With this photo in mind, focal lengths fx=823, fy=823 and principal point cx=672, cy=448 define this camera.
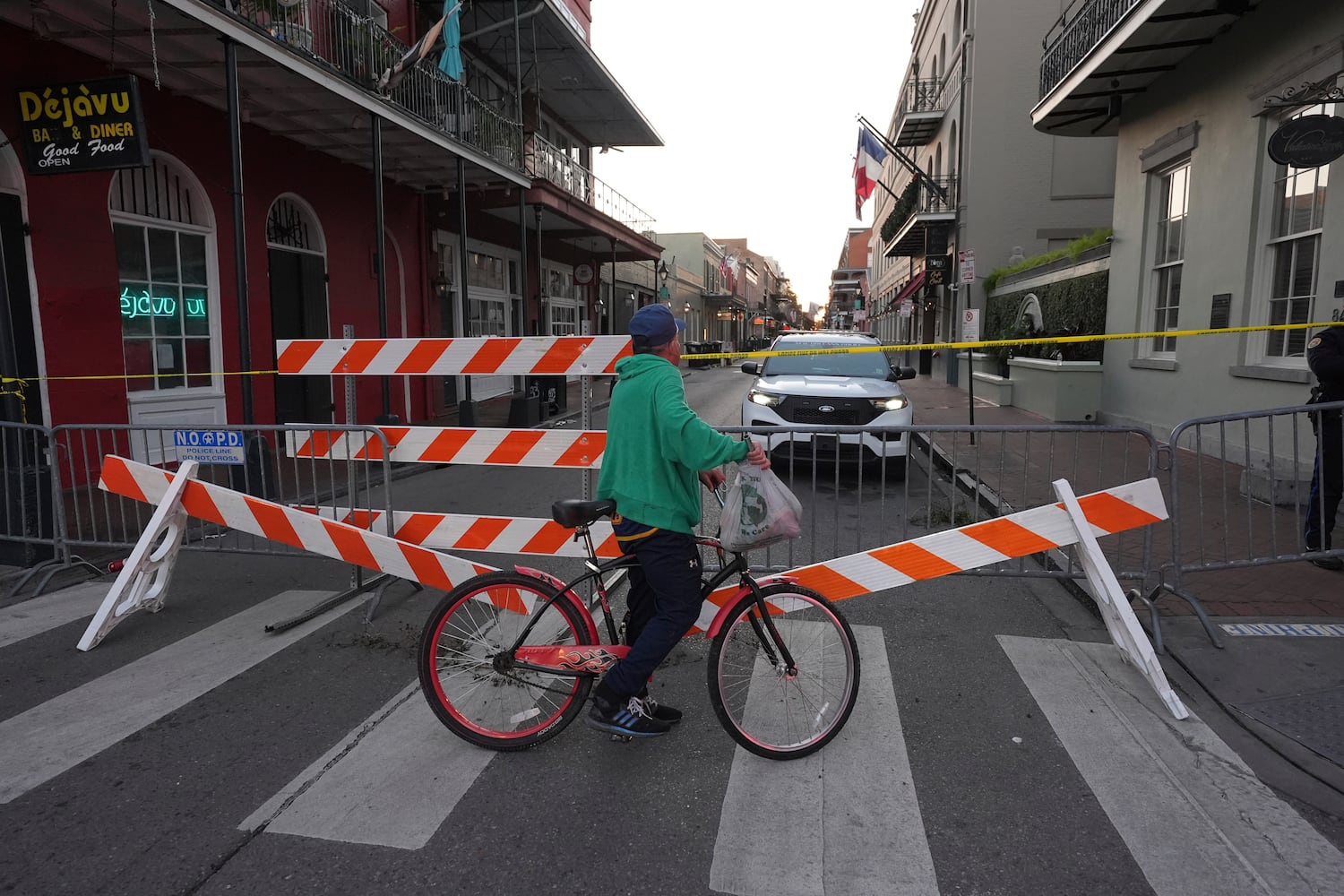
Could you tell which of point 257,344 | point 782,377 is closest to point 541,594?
point 782,377

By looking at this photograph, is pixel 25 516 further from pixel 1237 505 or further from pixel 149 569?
pixel 1237 505

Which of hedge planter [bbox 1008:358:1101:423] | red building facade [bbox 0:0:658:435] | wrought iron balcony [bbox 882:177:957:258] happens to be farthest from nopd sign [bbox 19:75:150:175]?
wrought iron balcony [bbox 882:177:957:258]

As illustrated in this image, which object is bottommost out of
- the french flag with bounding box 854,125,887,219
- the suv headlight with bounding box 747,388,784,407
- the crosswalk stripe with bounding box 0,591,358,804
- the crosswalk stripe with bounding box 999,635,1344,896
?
the crosswalk stripe with bounding box 0,591,358,804

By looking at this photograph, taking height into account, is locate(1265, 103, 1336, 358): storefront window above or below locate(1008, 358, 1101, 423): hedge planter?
above

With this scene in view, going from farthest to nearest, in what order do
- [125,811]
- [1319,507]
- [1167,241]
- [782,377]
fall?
[1167,241] → [782,377] → [1319,507] → [125,811]

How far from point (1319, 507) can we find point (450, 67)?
41.3ft

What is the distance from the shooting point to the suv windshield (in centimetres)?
1122

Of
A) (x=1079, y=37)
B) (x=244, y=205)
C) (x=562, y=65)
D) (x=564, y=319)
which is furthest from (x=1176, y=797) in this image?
(x=564, y=319)

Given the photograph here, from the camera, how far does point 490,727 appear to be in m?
3.60

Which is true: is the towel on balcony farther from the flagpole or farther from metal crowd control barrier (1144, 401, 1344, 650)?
the flagpole

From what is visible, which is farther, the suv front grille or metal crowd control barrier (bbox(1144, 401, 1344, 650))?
the suv front grille

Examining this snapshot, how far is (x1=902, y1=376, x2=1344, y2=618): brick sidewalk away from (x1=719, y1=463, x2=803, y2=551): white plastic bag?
226cm

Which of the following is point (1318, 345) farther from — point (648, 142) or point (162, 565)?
point (648, 142)

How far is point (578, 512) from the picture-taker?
3.30 m
